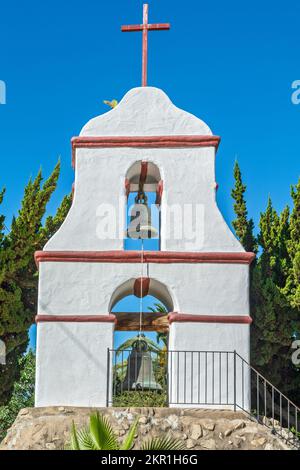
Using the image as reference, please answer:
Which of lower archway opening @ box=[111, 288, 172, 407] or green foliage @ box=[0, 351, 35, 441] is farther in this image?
green foliage @ box=[0, 351, 35, 441]

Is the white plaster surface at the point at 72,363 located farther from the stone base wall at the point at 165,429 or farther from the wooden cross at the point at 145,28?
the wooden cross at the point at 145,28

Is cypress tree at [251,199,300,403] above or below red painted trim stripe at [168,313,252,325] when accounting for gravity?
above

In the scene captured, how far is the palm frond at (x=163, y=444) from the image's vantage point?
36.4ft

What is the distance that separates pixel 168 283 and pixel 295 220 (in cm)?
665

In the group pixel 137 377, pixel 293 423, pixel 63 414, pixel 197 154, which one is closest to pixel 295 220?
pixel 293 423

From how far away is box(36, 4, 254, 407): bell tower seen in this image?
13.4m

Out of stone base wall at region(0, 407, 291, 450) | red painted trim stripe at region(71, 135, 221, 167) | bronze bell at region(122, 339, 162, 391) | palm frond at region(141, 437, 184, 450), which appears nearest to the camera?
palm frond at region(141, 437, 184, 450)

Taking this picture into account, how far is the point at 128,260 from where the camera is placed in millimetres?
13672

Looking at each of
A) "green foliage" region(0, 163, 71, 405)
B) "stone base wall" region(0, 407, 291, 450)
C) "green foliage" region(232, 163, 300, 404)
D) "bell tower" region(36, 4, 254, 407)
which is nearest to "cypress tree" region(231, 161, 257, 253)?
"green foliage" region(232, 163, 300, 404)

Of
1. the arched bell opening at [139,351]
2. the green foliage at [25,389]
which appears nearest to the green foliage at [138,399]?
the arched bell opening at [139,351]

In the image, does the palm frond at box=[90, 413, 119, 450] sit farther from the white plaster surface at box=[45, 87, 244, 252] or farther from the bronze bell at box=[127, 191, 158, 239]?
the bronze bell at box=[127, 191, 158, 239]

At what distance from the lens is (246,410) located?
13.1 metres

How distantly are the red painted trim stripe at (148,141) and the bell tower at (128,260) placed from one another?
0.02 metres

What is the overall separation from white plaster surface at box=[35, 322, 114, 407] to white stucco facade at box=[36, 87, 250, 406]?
2cm
